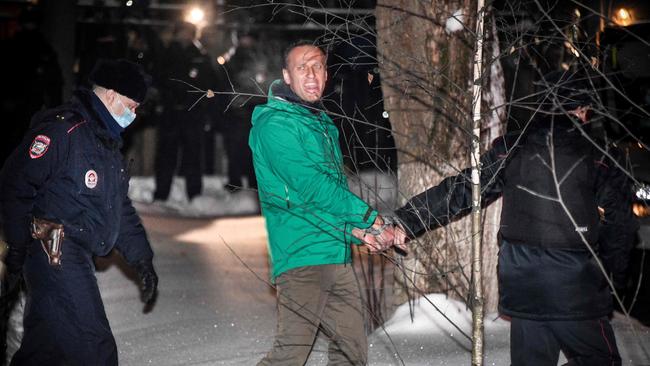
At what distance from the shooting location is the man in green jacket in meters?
4.04

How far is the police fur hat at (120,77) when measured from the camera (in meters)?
4.28

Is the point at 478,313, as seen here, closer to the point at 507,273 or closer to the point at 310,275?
the point at 507,273

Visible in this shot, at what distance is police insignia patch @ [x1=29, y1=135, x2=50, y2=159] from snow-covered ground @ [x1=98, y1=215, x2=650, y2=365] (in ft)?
3.12

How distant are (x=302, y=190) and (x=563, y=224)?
3.85ft

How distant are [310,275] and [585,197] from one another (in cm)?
128

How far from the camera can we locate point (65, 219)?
13.3 ft

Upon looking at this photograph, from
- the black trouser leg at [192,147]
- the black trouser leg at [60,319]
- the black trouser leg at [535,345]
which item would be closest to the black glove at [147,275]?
the black trouser leg at [60,319]

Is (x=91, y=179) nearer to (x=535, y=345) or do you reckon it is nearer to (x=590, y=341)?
(x=535, y=345)

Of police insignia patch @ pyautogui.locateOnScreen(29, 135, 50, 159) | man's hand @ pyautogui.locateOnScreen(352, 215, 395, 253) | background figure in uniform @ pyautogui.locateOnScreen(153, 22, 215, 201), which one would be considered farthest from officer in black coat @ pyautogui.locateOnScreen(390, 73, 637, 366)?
background figure in uniform @ pyautogui.locateOnScreen(153, 22, 215, 201)

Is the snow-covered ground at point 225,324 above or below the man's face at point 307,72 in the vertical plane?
below

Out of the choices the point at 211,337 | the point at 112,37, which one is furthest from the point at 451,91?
the point at 112,37

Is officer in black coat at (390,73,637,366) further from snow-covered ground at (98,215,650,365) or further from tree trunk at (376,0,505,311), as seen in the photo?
tree trunk at (376,0,505,311)

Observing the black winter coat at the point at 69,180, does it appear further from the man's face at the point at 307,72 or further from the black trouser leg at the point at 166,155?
the black trouser leg at the point at 166,155

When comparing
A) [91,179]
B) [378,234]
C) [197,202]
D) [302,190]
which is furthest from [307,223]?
[197,202]
